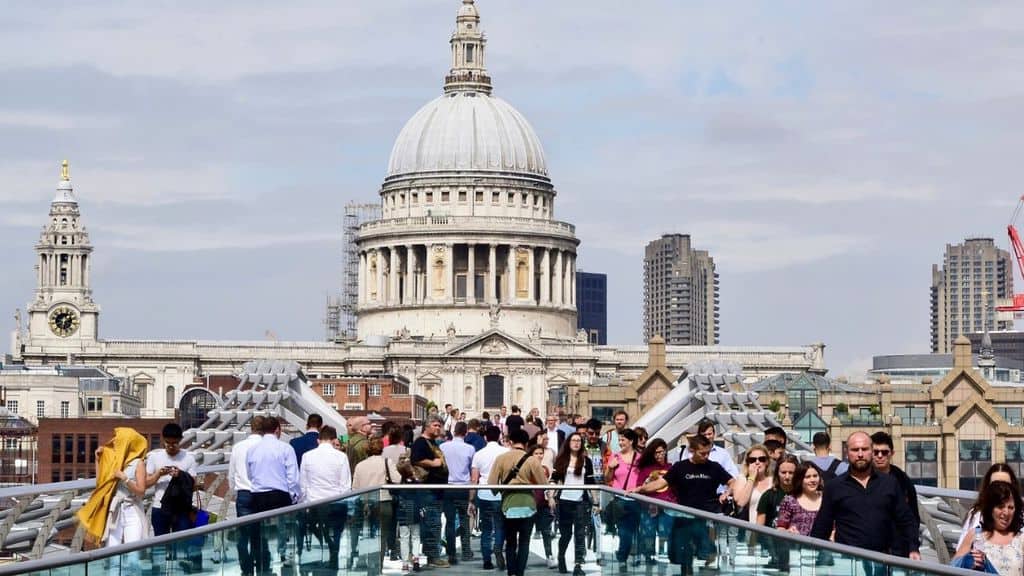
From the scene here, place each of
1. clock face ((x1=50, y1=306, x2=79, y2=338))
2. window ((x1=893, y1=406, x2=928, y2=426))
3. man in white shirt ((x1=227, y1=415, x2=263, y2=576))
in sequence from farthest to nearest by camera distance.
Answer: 1. clock face ((x1=50, y1=306, x2=79, y2=338))
2. window ((x1=893, y1=406, x2=928, y2=426))
3. man in white shirt ((x1=227, y1=415, x2=263, y2=576))

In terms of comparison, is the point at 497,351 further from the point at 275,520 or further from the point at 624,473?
the point at 275,520

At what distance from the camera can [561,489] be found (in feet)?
83.7

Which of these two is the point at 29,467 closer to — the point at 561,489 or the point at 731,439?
the point at 731,439

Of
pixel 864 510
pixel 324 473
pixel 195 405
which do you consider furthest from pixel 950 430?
pixel 195 405

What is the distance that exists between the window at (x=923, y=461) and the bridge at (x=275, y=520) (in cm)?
3593

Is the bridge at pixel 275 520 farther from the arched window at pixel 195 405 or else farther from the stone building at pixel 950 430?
the arched window at pixel 195 405

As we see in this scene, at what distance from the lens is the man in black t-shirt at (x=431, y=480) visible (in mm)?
25297

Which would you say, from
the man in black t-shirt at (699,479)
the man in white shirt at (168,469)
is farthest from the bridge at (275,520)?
the man in white shirt at (168,469)

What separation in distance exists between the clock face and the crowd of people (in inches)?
6661

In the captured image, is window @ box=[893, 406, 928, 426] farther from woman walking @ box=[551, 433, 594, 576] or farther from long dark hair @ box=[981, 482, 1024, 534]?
long dark hair @ box=[981, 482, 1024, 534]

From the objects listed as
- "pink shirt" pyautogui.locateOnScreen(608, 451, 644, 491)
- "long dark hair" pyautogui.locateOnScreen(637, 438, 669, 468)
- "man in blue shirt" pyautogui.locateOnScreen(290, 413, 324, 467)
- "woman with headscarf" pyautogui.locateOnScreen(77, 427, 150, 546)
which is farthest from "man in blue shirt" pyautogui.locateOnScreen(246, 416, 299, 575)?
"long dark hair" pyautogui.locateOnScreen(637, 438, 669, 468)

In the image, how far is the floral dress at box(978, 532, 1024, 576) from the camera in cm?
1800

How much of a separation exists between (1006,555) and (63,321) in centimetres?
18304

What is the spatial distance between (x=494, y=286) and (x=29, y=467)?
2640 inches
